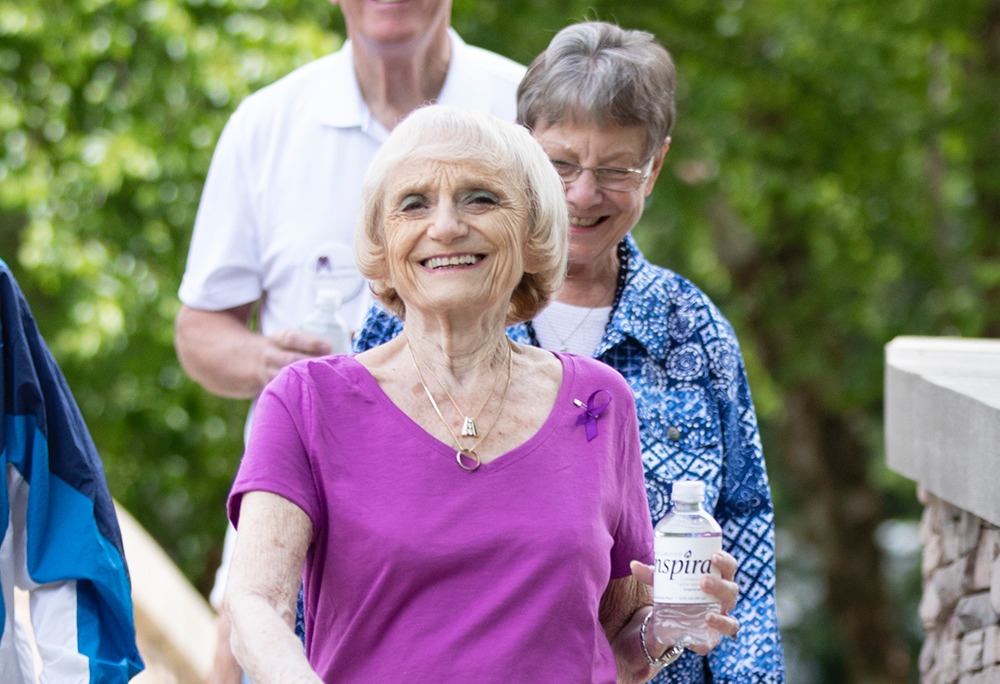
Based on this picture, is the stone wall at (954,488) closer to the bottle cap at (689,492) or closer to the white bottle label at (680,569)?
the bottle cap at (689,492)

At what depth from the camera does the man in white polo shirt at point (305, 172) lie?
3658 millimetres

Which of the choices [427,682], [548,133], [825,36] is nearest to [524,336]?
[548,133]

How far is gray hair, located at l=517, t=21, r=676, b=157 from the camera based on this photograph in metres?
2.99

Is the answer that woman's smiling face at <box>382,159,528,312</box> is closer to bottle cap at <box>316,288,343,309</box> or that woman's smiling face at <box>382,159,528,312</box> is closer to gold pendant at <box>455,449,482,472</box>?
gold pendant at <box>455,449,482,472</box>

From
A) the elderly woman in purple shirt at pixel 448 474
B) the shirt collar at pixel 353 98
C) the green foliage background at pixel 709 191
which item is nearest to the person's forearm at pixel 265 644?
the elderly woman in purple shirt at pixel 448 474

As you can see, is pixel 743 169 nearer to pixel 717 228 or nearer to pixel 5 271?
pixel 717 228

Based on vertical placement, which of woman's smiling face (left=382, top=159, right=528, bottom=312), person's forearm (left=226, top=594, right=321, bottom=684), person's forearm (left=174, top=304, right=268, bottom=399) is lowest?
person's forearm (left=226, top=594, right=321, bottom=684)

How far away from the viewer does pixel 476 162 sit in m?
2.35

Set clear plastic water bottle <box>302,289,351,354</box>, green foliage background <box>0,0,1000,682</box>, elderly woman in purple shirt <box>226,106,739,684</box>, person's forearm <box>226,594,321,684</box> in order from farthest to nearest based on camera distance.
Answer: green foliage background <box>0,0,1000,682</box> → clear plastic water bottle <box>302,289,351,354</box> → elderly woman in purple shirt <box>226,106,739,684</box> → person's forearm <box>226,594,321,684</box>

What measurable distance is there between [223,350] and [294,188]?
1.37ft

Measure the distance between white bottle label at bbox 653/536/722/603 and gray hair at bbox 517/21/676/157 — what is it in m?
0.97

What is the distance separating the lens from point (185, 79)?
8305mm

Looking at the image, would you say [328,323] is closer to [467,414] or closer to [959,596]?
[467,414]

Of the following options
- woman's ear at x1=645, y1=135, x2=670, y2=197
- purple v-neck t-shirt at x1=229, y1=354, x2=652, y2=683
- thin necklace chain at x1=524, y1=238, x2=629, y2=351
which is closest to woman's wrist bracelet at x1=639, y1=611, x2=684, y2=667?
purple v-neck t-shirt at x1=229, y1=354, x2=652, y2=683
